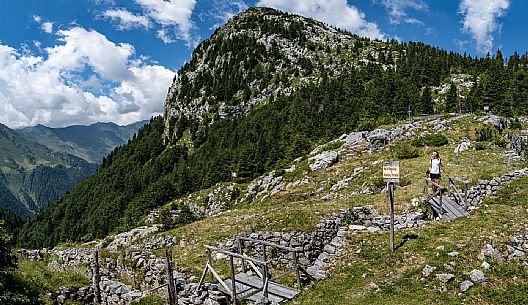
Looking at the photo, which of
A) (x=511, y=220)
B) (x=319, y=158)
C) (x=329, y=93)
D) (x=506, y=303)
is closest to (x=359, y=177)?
(x=319, y=158)

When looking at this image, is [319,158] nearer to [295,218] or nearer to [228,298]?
[295,218]

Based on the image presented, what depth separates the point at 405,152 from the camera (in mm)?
36562

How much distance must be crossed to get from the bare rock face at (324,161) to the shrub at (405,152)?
25.3 feet

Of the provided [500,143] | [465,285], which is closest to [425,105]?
[500,143]

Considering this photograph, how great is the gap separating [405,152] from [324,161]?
33.6 feet

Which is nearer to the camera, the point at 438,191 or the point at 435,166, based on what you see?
the point at 438,191

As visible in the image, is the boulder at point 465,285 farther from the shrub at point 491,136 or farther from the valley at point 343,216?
the shrub at point 491,136

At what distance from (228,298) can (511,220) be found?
1288 cm

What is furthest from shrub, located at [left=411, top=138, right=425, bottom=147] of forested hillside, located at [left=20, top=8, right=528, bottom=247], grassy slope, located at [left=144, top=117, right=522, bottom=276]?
forested hillside, located at [left=20, top=8, right=528, bottom=247]

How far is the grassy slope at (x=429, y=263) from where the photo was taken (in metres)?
10.9

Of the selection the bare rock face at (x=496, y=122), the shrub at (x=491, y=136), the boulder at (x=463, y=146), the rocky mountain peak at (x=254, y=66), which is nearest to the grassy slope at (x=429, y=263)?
the boulder at (x=463, y=146)

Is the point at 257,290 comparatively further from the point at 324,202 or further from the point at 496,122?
the point at 496,122

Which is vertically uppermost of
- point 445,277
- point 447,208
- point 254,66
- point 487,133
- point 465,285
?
point 254,66

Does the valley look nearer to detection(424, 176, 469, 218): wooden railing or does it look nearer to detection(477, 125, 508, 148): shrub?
detection(424, 176, 469, 218): wooden railing
